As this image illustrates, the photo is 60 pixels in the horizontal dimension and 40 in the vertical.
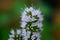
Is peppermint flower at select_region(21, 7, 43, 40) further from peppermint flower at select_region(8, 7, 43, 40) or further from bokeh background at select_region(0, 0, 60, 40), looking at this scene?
bokeh background at select_region(0, 0, 60, 40)

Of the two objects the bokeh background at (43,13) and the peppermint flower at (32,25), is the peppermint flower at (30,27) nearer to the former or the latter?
the peppermint flower at (32,25)

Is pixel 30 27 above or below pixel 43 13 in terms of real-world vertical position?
below

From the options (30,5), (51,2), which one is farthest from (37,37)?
(51,2)

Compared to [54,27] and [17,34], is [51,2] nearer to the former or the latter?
[54,27]

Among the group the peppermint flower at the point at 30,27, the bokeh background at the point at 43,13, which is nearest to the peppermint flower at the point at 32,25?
the peppermint flower at the point at 30,27

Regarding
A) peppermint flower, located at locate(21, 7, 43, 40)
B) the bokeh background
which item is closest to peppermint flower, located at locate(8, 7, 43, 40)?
peppermint flower, located at locate(21, 7, 43, 40)

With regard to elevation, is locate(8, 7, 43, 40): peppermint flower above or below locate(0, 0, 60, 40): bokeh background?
below

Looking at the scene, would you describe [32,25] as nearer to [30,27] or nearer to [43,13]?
[30,27]

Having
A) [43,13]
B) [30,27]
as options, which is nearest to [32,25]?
[30,27]
